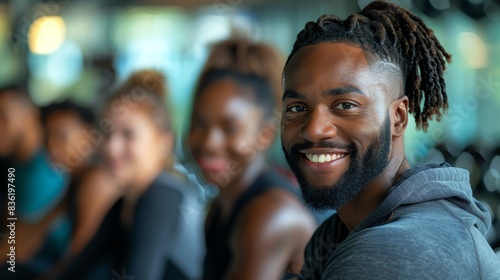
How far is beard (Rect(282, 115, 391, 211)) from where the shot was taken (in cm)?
93

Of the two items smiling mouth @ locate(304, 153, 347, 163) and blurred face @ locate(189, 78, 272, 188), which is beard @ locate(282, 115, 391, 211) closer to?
smiling mouth @ locate(304, 153, 347, 163)

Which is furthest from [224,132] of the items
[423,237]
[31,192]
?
[423,237]

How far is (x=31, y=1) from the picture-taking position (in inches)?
94.0

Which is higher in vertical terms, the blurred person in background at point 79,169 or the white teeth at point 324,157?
the white teeth at point 324,157

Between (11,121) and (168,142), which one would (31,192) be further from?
(168,142)

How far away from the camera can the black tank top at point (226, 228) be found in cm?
232

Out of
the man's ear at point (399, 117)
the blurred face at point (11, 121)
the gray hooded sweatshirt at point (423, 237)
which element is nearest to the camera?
the gray hooded sweatshirt at point (423, 237)

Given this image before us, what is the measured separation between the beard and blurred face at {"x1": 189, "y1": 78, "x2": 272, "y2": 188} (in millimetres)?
1364

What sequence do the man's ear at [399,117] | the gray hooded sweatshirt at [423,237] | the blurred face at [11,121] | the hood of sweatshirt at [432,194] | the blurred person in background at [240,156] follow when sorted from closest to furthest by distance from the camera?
1. the gray hooded sweatshirt at [423,237]
2. the hood of sweatshirt at [432,194]
3. the man's ear at [399,117]
4. the blurred person in background at [240,156]
5. the blurred face at [11,121]

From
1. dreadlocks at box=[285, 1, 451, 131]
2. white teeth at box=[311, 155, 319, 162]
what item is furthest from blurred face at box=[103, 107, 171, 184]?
white teeth at box=[311, 155, 319, 162]

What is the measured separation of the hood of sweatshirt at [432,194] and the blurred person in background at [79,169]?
1.58 m

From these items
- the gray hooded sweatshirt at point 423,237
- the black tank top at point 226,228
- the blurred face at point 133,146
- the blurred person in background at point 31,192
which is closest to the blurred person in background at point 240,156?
the black tank top at point 226,228

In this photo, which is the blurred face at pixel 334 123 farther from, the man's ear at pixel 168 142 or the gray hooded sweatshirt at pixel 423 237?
the man's ear at pixel 168 142

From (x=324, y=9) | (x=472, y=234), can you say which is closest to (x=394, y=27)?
(x=472, y=234)
